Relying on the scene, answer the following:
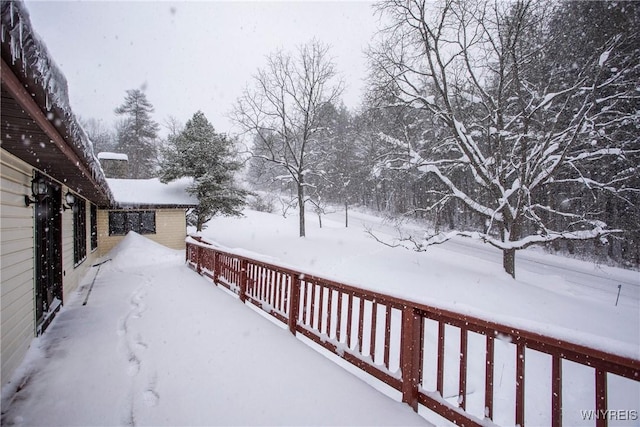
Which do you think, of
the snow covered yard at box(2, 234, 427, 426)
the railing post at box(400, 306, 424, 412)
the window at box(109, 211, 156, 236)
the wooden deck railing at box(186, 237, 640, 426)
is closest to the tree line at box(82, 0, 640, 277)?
the wooden deck railing at box(186, 237, 640, 426)

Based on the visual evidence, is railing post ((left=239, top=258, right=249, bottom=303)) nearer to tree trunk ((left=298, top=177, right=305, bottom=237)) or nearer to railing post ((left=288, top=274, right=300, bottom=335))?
railing post ((left=288, top=274, right=300, bottom=335))

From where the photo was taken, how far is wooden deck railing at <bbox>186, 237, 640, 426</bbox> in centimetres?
175

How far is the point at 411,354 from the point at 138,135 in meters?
38.0

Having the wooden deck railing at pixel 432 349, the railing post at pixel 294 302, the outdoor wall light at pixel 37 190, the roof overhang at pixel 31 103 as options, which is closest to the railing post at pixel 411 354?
the wooden deck railing at pixel 432 349

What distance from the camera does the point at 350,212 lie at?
3266cm

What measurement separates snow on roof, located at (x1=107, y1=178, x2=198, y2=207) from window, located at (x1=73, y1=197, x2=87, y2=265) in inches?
208

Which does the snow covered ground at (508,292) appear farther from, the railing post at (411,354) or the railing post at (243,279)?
the railing post at (243,279)

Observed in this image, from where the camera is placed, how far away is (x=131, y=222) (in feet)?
51.2

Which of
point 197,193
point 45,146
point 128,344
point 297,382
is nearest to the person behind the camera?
point 297,382

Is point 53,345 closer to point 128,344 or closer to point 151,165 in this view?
point 128,344

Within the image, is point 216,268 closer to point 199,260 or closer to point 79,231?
point 199,260

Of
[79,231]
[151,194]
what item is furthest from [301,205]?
[79,231]

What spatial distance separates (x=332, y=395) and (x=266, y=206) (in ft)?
104

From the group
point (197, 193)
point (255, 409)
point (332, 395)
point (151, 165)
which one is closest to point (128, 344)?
point (255, 409)
